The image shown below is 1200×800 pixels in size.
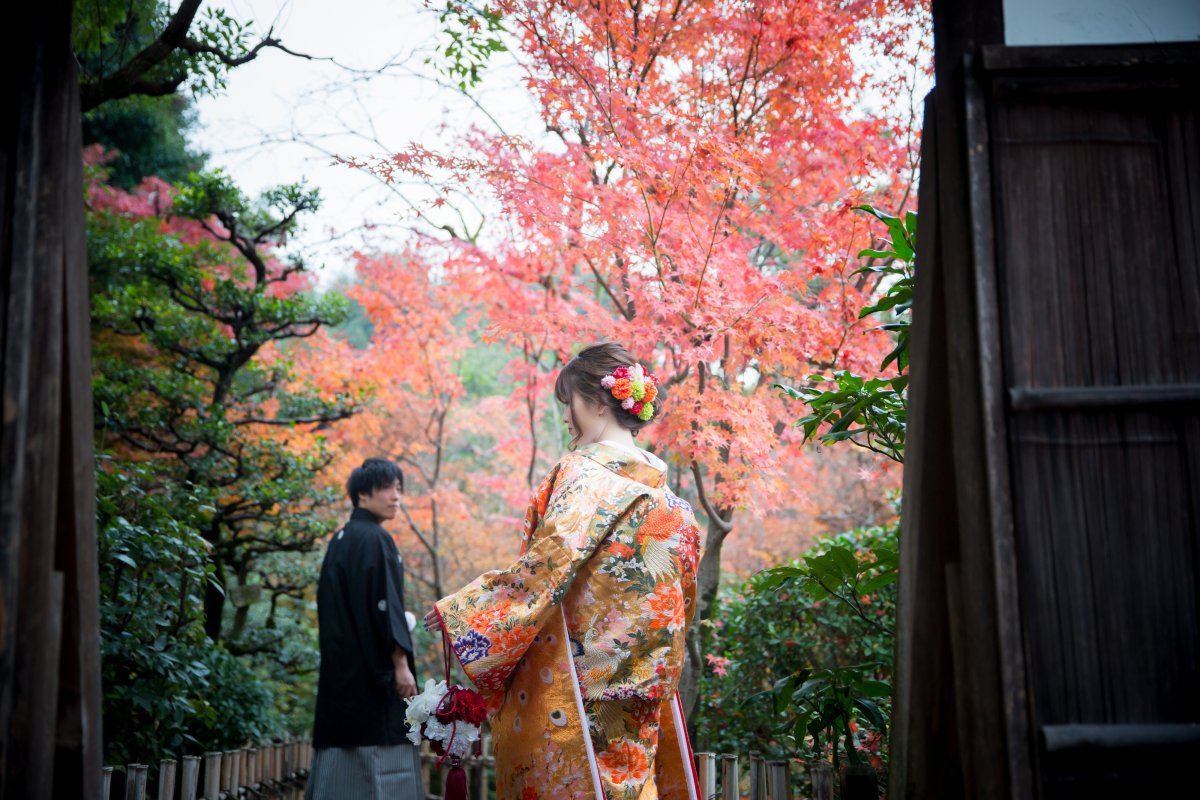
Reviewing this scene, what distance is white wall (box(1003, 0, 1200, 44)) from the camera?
5.98 ft

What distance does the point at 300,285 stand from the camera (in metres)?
10.3

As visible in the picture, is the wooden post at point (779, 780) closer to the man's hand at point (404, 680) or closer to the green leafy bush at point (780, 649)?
the green leafy bush at point (780, 649)

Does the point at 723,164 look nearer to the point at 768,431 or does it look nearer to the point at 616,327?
the point at 616,327

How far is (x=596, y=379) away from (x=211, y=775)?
2.52m

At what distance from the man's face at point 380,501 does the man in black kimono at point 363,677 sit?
77 millimetres

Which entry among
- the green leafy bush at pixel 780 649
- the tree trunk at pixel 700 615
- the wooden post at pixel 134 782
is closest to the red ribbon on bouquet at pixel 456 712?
the wooden post at pixel 134 782

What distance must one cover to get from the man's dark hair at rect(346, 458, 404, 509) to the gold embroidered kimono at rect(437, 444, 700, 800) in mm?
1343

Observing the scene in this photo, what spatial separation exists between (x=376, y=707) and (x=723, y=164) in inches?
113

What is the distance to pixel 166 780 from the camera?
3.56 metres

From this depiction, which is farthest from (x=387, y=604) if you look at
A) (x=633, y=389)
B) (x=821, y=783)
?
(x=821, y=783)

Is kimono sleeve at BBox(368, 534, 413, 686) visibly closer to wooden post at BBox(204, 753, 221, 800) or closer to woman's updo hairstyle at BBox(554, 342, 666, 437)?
wooden post at BBox(204, 753, 221, 800)

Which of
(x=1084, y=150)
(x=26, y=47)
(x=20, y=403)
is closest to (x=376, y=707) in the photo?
(x=20, y=403)

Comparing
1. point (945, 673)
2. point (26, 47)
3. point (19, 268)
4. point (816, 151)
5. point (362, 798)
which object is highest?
point (816, 151)

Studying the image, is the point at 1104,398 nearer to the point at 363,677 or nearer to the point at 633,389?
the point at 633,389
